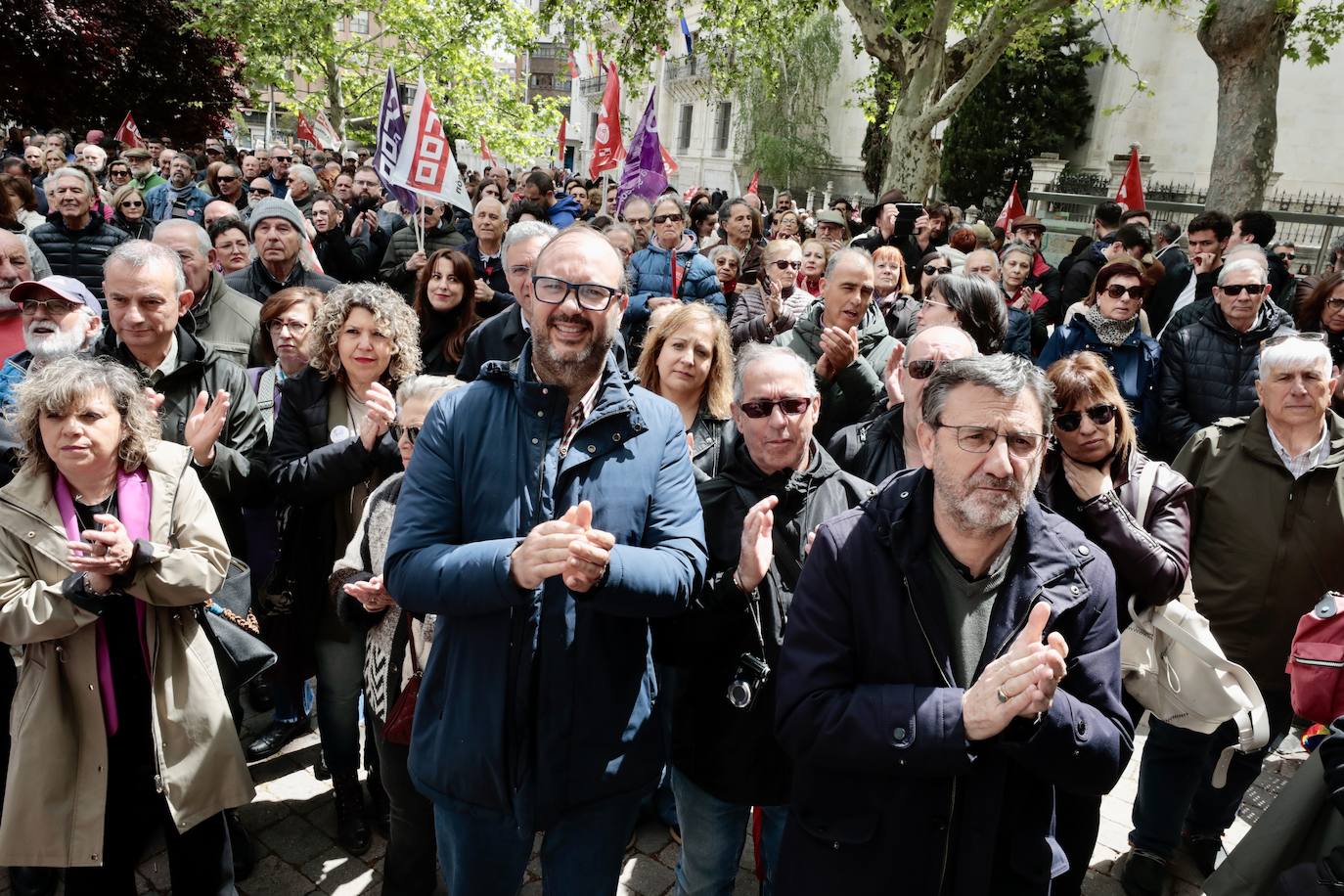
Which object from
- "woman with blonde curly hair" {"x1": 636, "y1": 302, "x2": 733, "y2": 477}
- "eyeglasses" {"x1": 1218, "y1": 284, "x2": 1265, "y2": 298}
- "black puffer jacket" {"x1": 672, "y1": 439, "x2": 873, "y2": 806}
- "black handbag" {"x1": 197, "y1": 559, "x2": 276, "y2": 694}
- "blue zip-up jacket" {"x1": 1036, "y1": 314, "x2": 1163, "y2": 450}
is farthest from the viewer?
"blue zip-up jacket" {"x1": 1036, "y1": 314, "x2": 1163, "y2": 450}

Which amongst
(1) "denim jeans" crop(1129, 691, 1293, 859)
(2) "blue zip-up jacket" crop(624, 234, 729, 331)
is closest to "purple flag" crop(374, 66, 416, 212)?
(2) "blue zip-up jacket" crop(624, 234, 729, 331)

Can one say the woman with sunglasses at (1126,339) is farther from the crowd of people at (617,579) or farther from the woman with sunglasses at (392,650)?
the woman with sunglasses at (392,650)

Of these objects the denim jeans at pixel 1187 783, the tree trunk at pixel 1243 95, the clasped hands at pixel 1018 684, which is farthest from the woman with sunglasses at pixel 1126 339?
the tree trunk at pixel 1243 95

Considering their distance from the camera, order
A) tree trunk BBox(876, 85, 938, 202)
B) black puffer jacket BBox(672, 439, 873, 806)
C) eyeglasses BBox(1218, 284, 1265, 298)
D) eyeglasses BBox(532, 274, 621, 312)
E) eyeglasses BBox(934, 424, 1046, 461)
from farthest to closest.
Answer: tree trunk BBox(876, 85, 938, 202)
eyeglasses BBox(1218, 284, 1265, 298)
black puffer jacket BBox(672, 439, 873, 806)
eyeglasses BBox(532, 274, 621, 312)
eyeglasses BBox(934, 424, 1046, 461)

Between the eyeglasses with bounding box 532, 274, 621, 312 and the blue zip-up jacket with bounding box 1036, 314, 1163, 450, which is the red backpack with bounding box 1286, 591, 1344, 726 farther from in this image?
the blue zip-up jacket with bounding box 1036, 314, 1163, 450

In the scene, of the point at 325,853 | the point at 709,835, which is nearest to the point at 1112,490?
the point at 709,835

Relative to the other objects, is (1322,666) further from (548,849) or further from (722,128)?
(722,128)

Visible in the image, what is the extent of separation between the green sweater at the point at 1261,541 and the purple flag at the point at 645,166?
625 centimetres

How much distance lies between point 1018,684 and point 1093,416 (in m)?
1.30

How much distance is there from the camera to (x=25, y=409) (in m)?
2.58

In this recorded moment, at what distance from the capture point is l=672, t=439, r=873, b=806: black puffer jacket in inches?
97.5

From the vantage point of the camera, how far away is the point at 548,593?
2.09 metres

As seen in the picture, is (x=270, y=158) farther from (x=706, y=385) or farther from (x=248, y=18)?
(x=706, y=385)

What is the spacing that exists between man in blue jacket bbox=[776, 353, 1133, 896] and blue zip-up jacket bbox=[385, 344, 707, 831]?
0.39 m
